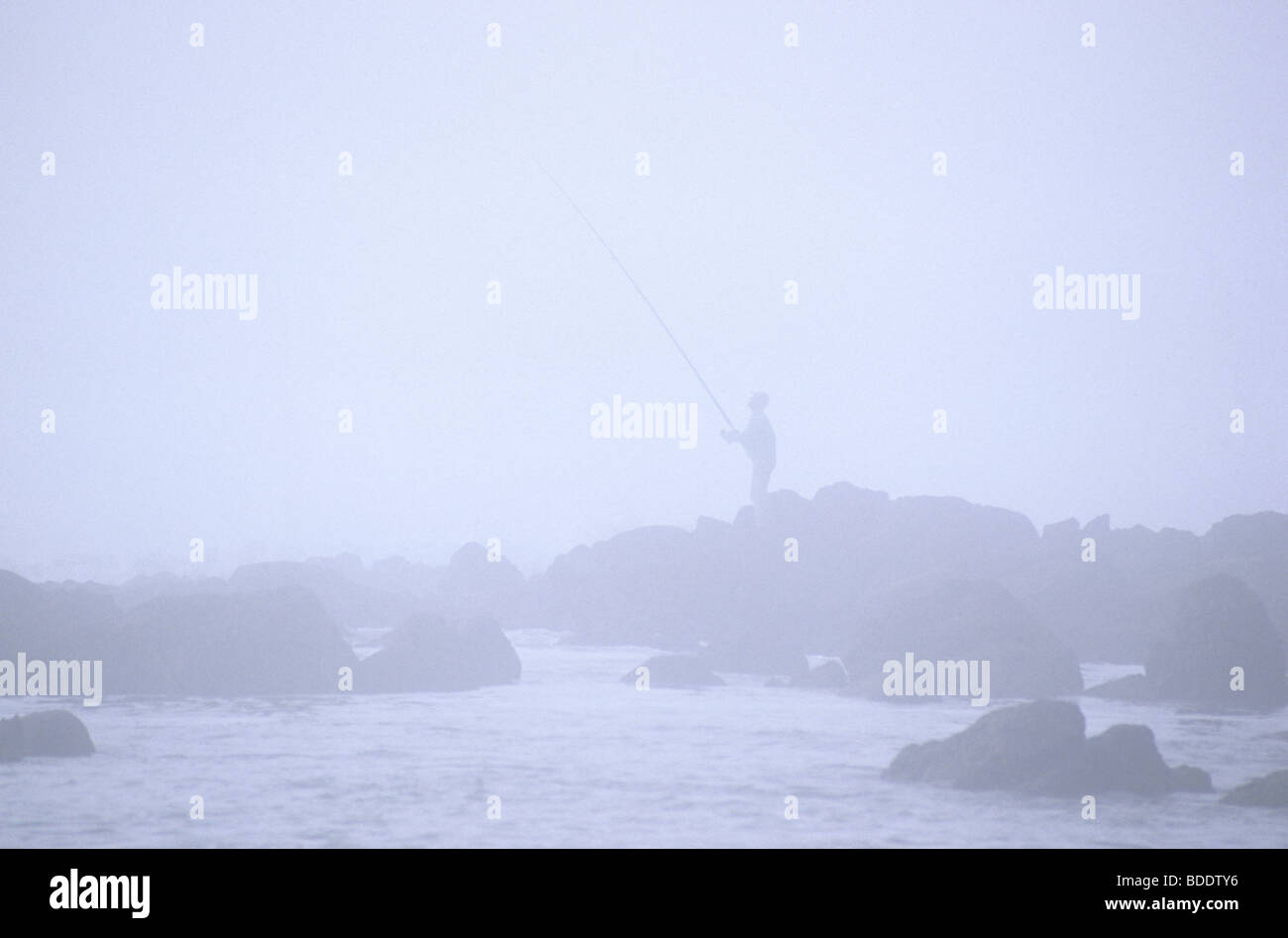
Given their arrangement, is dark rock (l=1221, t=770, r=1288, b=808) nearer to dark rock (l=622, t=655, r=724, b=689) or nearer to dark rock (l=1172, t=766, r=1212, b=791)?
dark rock (l=1172, t=766, r=1212, b=791)

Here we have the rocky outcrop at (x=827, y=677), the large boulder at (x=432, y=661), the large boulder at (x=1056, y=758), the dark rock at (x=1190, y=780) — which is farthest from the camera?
the rocky outcrop at (x=827, y=677)

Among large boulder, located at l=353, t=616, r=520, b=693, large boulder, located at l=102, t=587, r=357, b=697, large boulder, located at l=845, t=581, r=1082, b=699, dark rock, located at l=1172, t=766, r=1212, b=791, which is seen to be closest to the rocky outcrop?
large boulder, located at l=845, t=581, r=1082, b=699

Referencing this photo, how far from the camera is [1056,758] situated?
734 inches

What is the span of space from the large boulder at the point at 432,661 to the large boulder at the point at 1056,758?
16573 mm

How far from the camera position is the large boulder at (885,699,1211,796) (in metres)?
18.6

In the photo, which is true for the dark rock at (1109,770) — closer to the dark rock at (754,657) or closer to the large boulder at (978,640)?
the large boulder at (978,640)

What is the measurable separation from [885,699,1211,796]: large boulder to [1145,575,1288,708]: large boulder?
418 inches

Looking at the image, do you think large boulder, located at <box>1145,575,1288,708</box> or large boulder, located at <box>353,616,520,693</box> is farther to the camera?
large boulder, located at <box>353,616,520,693</box>

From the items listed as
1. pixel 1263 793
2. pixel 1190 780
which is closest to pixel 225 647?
pixel 1190 780

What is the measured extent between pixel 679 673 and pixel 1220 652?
44.5 ft

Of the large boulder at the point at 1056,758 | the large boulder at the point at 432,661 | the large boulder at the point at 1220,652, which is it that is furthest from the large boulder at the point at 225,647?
the large boulder at the point at 1220,652

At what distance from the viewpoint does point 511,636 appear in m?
44.9

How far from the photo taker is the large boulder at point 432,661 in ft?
103
